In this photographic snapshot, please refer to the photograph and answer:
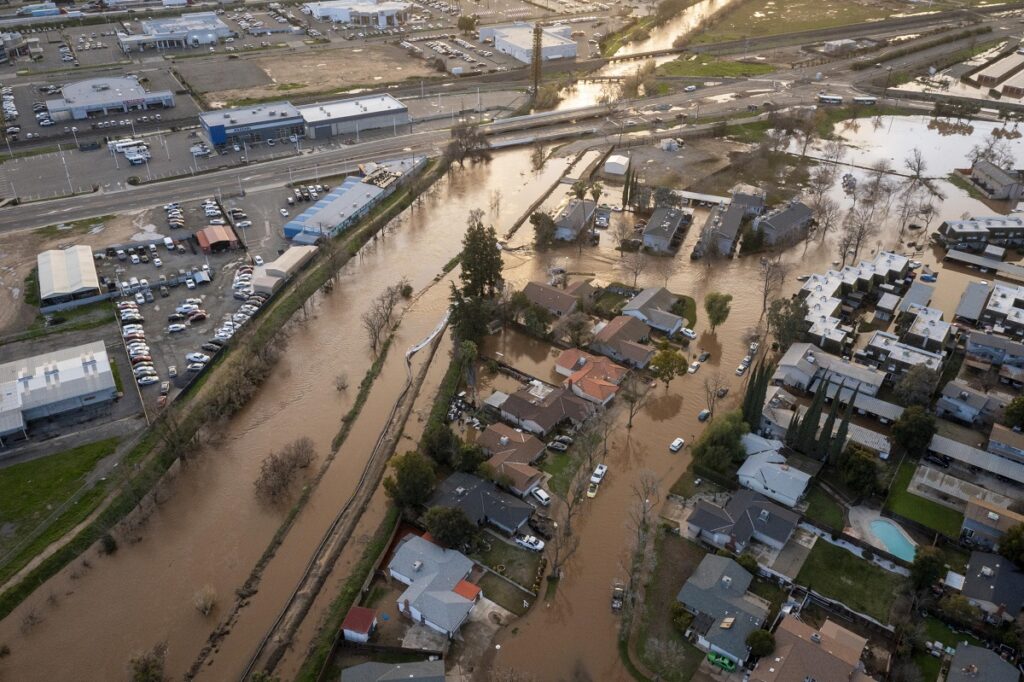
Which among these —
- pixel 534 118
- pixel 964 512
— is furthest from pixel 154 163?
pixel 964 512

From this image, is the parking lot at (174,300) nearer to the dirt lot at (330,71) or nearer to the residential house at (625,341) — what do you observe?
the residential house at (625,341)

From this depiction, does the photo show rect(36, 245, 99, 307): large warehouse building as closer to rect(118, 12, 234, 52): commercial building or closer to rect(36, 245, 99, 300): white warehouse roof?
rect(36, 245, 99, 300): white warehouse roof

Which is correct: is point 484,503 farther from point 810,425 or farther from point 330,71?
point 330,71

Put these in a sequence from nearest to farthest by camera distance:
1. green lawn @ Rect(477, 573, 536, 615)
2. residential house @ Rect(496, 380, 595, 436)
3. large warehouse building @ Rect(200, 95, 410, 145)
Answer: green lawn @ Rect(477, 573, 536, 615)
residential house @ Rect(496, 380, 595, 436)
large warehouse building @ Rect(200, 95, 410, 145)

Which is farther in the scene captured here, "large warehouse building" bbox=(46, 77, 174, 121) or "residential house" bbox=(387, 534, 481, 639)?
"large warehouse building" bbox=(46, 77, 174, 121)

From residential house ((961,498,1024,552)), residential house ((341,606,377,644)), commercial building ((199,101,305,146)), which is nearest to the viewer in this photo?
residential house ((341,606,377,644))

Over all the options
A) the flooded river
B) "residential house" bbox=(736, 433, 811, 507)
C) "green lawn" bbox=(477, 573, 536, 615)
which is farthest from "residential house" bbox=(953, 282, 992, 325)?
the flooded river

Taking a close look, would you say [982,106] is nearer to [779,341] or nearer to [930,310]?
[930,310]
